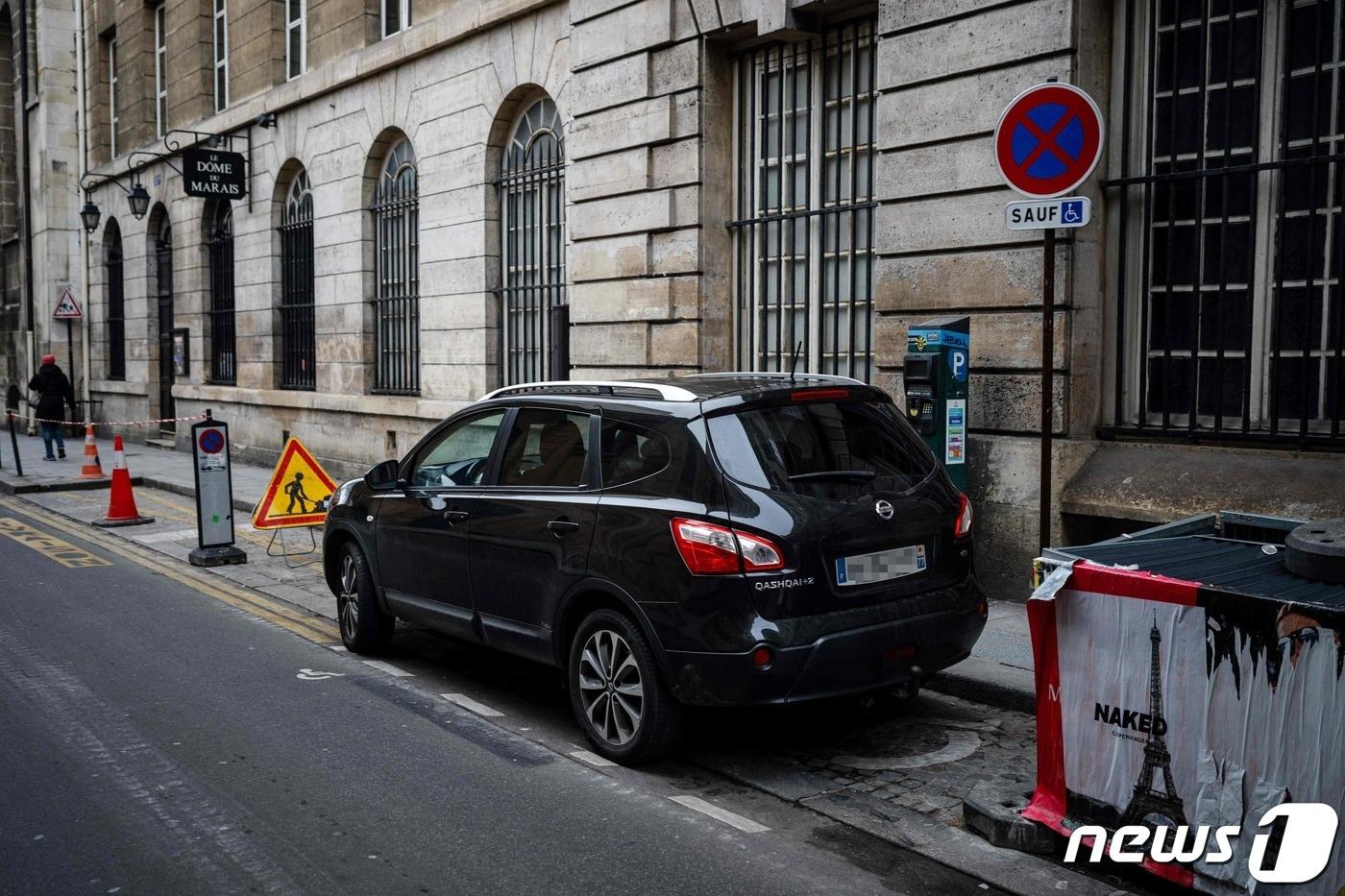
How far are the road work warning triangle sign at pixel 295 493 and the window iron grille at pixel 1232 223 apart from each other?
6.78 m

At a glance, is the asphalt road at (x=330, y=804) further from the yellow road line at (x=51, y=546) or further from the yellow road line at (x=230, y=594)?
the yellow road line at (x=51, y=546)

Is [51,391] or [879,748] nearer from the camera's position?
[879,748]

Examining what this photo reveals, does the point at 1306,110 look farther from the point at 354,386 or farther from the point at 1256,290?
the point at 354,386

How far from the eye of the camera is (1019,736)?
228 inches

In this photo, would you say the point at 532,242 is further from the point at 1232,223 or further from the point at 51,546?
the point at 1232,223

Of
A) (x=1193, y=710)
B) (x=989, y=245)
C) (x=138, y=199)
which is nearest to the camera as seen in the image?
(x=1193, y=710)

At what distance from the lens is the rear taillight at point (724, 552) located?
4969 millimetres

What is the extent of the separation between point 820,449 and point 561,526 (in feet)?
4.10

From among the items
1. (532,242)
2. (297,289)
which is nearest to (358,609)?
(532,242)

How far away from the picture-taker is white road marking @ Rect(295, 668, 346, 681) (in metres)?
7.02

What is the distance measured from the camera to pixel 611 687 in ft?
18.0

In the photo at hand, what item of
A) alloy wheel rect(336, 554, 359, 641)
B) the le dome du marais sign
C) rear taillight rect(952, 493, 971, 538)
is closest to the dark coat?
the le dome du marais sign

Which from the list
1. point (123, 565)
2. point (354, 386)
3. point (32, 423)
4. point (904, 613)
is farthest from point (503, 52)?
point (32, 423)

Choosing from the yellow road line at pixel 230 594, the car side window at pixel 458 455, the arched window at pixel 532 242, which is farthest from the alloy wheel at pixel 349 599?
the arched window at pixel 532 242
